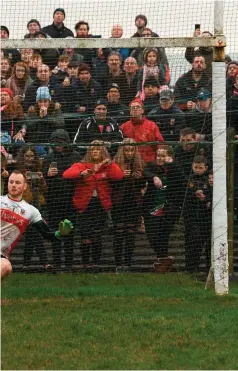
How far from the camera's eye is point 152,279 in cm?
1409

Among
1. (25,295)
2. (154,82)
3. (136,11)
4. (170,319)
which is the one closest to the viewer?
(170,319)

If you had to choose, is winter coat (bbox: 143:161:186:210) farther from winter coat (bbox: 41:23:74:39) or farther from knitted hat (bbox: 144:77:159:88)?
winter coat (bbox: 41:23:74:39)

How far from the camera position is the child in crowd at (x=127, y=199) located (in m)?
14.3

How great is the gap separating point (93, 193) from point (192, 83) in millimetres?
2159

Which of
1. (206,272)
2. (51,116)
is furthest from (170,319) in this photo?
(51,116)

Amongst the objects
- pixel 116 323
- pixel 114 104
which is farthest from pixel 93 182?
pixel 116 323

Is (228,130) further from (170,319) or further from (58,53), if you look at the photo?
(170,319)

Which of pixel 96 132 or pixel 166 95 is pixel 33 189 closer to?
pixel 96 132

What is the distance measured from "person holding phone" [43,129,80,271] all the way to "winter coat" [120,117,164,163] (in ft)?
2.85

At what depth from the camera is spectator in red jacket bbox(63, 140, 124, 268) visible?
14117 mm

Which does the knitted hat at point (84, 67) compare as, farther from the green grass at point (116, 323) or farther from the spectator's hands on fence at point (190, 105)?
the green grass at point (116, 323)

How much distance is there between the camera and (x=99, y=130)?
47.6ft

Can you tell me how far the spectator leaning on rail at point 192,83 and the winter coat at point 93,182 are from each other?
5.02 ft

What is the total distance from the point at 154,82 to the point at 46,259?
3048 millimetres
